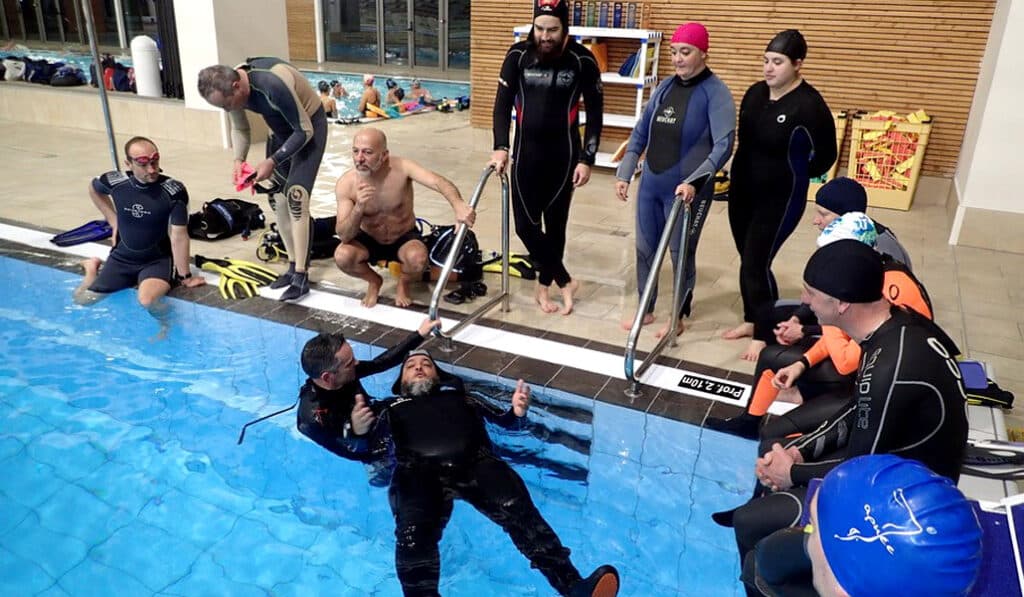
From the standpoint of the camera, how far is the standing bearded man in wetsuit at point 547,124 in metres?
4.09

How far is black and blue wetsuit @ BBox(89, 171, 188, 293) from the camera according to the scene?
4.55 metres

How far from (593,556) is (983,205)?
4.88 meters

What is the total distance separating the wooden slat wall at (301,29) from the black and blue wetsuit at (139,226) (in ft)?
44.0

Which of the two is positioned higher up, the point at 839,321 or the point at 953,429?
the point at 839,321

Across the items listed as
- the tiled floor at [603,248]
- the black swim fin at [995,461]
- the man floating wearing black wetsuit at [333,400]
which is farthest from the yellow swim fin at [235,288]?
the black swim fin at [995,461]

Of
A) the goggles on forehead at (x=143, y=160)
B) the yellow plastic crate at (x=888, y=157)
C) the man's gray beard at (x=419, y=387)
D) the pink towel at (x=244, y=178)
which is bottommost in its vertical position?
the man's gray beard at (x=419, y=387)

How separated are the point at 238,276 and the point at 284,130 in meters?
1.03

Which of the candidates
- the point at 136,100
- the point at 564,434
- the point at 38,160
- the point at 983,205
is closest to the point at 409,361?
the point at 564,434

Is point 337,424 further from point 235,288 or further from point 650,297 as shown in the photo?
point 235,288

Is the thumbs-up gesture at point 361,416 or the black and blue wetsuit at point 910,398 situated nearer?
the black and blue wetsuit at point 910,398

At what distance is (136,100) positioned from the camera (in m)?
9.88

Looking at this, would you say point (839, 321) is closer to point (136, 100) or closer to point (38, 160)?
point (38, 160)

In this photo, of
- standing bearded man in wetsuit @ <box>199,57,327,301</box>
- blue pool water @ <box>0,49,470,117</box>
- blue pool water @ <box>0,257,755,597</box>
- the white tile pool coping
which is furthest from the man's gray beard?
blue pool water @ <box>0,49,470,117</box>

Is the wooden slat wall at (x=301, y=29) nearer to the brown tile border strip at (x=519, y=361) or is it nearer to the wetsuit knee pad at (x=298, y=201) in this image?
the brown tile border strip at (x=519, y=361)
